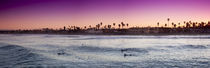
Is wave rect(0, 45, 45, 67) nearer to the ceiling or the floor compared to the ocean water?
nearer to the ceiling

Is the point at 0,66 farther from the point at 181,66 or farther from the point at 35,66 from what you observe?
the point at 181,66

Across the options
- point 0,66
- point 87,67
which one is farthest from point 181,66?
point 0,66

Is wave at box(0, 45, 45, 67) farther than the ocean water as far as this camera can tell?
Yes

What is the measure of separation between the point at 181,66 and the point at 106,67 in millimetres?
6369

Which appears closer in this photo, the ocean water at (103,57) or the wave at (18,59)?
the ocean water at (103,57)

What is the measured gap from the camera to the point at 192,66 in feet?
58.7

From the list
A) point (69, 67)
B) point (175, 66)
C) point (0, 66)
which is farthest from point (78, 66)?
point (175, 66)

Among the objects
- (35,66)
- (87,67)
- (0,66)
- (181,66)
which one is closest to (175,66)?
(181,66)

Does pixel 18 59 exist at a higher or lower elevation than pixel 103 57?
higher

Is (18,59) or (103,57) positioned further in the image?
(103,57)

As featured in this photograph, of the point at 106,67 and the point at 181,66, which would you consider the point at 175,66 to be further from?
the point at 106,67

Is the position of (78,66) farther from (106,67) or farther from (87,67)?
(106,67)

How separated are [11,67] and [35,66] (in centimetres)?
189

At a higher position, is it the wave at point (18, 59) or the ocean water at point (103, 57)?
the wave at point (18, 59)
